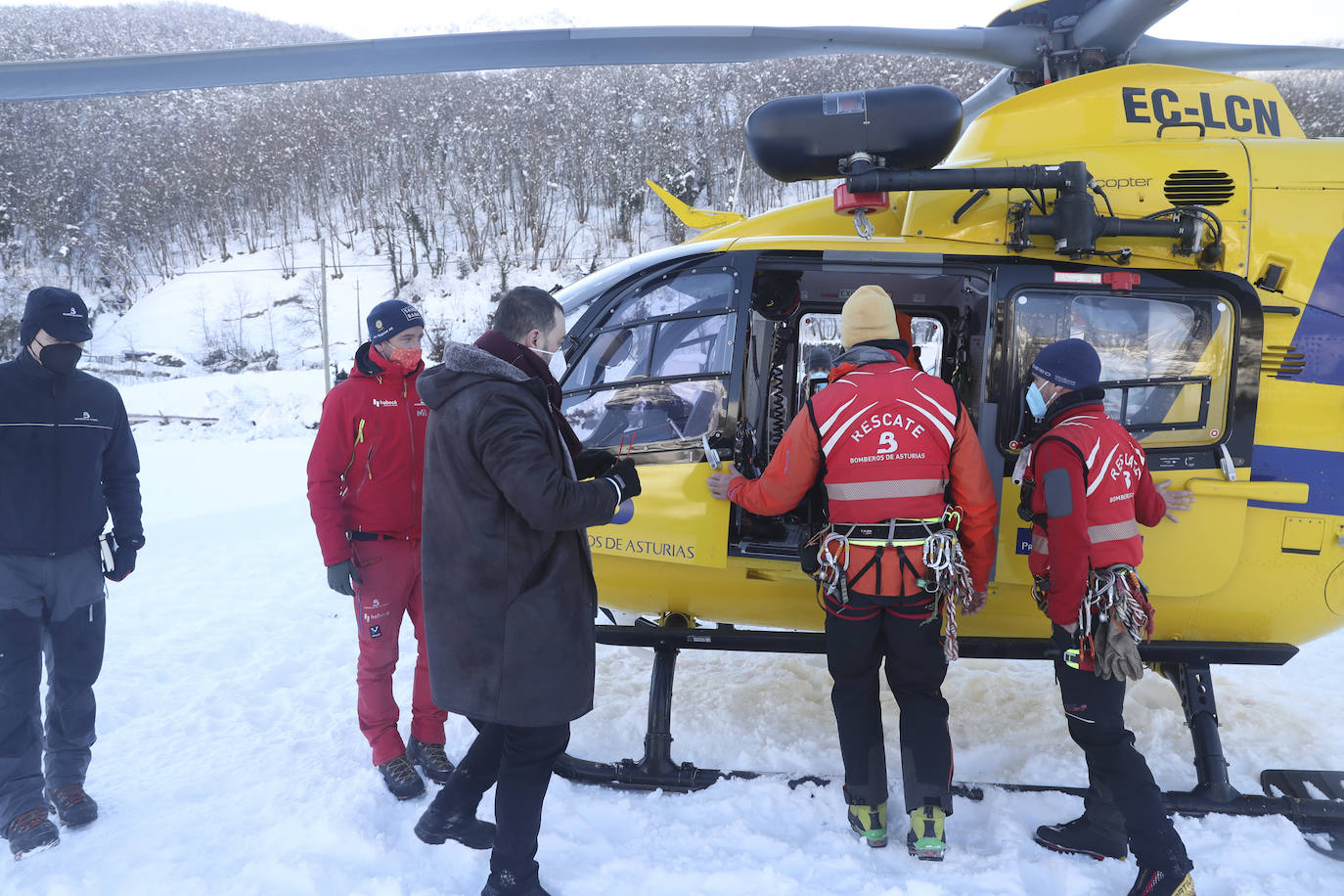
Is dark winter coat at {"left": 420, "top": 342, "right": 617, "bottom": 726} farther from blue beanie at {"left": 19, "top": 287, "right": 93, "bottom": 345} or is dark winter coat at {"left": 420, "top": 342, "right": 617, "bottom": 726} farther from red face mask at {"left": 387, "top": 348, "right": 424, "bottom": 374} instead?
blue beanie at {"left": 19, "top": 287, "right": 93, "bottom": 345}

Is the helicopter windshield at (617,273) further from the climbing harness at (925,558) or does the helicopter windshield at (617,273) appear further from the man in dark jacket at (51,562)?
the man in dark jacket at (51,562)

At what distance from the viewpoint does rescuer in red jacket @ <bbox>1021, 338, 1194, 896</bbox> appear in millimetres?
2264

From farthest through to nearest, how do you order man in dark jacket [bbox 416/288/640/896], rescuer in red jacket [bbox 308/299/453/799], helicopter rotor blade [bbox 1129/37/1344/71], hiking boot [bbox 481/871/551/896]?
helicopter rotor blade [bbox 1129/37/1344/71] < rescuer in red jacket [bbox 308/299/453/799] < hiking boot [bbox 481/871/551/896] < man in dark jacket [bbox 416/288/640/896]

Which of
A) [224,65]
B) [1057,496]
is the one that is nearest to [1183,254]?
[1057,496]

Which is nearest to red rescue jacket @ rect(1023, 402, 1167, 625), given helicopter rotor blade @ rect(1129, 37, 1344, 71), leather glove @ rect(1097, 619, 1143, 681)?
leather glove @ rect(1097, 619, 1143, 681)

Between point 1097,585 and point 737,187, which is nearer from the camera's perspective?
point 1097,585

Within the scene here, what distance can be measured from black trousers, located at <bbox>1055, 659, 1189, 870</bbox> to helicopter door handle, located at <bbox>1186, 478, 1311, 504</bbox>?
865 mm

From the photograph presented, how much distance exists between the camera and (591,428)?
3156 mm

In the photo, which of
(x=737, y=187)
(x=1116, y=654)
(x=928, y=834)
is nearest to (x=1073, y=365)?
(x=1116, y=654)

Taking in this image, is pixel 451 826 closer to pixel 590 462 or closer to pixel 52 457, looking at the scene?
pixel 590 462

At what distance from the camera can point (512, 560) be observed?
1980 millimetres

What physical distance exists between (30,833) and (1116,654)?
3638mm

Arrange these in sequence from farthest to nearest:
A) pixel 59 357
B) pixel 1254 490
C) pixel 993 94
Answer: pixel 993 94
pixel 1254 490
pixel 59 357

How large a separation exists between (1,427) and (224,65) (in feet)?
5.20
